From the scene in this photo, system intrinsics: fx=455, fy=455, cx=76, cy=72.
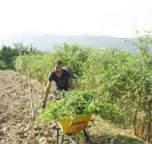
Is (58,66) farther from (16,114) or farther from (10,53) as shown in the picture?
(10,53)

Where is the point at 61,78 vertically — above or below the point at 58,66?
below

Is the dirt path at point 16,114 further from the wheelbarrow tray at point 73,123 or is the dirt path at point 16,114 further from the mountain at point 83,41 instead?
the mountain at point 83,41

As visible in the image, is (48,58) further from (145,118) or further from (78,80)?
(145,118)

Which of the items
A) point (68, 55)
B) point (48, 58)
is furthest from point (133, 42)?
point (48, 58)

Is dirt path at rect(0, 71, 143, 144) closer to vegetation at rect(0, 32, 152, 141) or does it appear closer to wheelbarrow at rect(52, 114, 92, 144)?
vegetation at rect(0, 32, 152, 141)

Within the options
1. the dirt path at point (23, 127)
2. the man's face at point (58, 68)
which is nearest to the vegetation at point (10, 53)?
the dirt path at point (23, 127)

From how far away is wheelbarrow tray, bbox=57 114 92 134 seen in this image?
7.61 metres

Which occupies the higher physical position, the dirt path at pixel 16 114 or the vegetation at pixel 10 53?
the dirt path at pixel 16 114

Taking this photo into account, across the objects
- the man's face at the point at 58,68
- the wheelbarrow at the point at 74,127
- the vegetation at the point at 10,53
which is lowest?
the vegetation at the point at 10,53

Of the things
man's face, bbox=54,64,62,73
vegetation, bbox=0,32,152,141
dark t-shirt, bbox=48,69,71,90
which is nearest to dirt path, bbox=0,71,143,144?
vegetation, bbox=0,32,152,141

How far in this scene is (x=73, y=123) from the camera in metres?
7.64

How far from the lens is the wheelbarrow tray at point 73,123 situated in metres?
7.61

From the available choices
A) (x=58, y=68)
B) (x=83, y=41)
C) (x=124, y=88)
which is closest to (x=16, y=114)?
(x=124, y=88)

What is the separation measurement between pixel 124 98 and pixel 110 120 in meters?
0.78
